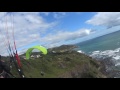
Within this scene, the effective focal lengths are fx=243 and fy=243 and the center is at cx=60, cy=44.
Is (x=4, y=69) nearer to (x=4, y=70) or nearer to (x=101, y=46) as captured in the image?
(x=4, y=70)

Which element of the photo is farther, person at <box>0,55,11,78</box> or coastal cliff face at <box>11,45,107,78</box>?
coastal cliff face at <box>11,45,107,78</box>

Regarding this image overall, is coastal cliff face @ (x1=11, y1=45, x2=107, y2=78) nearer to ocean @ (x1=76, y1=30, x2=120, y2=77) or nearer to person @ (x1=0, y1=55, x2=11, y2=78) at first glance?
ocean @ (x1=76, y1=30, x2=120, y2=77)

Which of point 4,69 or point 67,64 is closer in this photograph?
point 4,69

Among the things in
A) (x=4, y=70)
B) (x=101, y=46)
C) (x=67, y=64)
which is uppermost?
(x=101, y=46)

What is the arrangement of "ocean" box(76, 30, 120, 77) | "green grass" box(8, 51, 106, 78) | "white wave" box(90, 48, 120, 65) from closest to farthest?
"ocean" box(76, 30, 120, 77), "white wave" box(90, 48, 120, 65), "green grass" box(8, 51, 106, 78)

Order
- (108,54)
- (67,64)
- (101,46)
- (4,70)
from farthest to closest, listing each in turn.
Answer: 1. (67,64)
2. (108,54)
3. (101,46)
4. (4,70)

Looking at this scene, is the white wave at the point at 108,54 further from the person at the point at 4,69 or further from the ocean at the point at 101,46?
the person at the point at 4,69

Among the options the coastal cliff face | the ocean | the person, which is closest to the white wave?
the ocean

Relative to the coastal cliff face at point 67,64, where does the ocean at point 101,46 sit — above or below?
above

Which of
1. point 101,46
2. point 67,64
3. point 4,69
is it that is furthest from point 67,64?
point 4,69

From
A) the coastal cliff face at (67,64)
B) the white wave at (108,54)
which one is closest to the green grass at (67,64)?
the coastal cliff face at (67,64)

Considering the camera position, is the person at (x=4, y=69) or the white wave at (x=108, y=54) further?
the white wave at (x=108, y=54)
